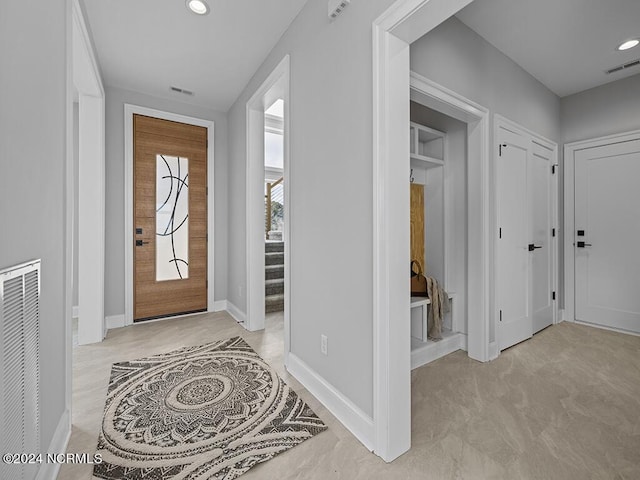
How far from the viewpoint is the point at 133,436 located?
151cm

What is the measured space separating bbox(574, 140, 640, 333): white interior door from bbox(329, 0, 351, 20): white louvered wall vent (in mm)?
3374

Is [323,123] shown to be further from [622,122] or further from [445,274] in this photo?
[622,122]

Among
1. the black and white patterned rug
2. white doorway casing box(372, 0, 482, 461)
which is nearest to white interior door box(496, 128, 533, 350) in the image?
white doorway casing box(372, 0, 482, 461)

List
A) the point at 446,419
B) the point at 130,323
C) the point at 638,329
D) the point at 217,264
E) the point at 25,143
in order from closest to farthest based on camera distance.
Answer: the point at 25,143 < the point at 446,419 < the point at 638,329 < the point at 130,323 < the point at 217,264

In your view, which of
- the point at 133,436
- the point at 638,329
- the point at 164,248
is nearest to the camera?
the point at 133,436

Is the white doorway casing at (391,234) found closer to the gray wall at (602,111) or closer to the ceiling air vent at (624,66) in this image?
the ceiling air vent at (624,66)

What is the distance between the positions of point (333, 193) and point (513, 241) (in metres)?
1.99

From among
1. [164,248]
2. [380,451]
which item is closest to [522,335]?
[380,451]

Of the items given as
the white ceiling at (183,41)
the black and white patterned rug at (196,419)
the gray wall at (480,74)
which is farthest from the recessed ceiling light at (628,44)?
the black and white patterned rug at (196,419)

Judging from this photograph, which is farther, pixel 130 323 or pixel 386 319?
pixel 130 323

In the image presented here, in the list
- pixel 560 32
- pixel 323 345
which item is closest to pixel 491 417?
pixel 323 345

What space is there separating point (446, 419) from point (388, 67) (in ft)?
6.20

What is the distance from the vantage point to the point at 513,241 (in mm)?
2736

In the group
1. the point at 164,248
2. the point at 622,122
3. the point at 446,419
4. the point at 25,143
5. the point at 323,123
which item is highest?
the point at 622,122
